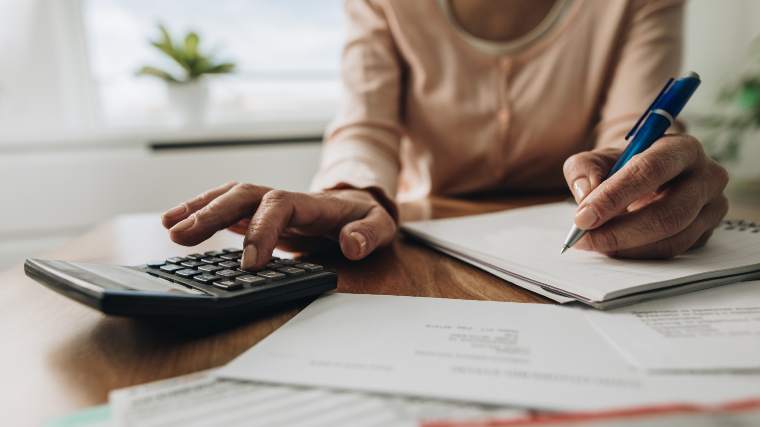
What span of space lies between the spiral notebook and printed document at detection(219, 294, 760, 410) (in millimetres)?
31

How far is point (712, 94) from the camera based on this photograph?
6.56 feet

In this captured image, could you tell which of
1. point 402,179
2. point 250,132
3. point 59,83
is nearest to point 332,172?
point 402,179

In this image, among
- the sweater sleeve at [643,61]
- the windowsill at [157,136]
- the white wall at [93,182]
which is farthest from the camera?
the windowsill at [157,136]

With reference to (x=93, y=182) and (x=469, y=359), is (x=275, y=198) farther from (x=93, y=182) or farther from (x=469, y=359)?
(x=93, y=182)

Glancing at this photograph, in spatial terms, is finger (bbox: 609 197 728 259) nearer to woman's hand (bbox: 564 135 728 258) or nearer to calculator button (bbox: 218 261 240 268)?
woman's hand (bbox: 564 135 728 258)

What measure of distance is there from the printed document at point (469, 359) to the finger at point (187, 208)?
0.18 m

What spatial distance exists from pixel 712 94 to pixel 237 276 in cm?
218

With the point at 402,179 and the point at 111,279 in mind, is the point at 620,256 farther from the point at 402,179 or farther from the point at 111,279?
the point at 402,179

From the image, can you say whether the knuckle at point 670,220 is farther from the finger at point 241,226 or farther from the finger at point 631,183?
the finger at point 241,226

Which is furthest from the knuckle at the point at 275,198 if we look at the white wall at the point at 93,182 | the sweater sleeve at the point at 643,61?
the white wall at the point at 93,182

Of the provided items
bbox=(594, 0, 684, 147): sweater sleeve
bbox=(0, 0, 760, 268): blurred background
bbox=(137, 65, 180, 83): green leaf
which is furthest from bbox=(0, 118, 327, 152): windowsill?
bbox=(594, 0, 684, 147): sweater sleeve

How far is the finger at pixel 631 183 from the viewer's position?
423 millimetres

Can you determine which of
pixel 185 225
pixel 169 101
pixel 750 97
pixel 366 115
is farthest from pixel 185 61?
pixel 750 97

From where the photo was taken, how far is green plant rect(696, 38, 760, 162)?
162cm
